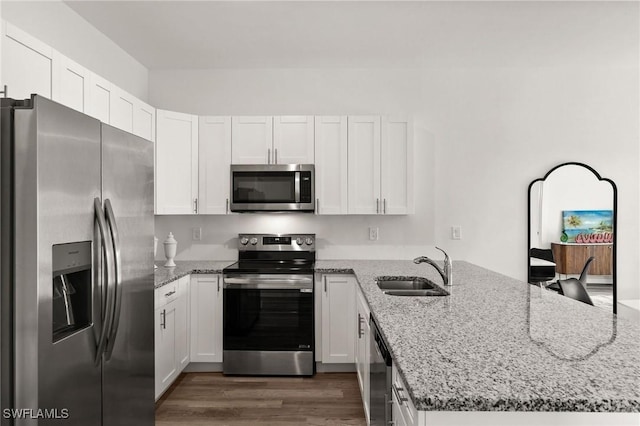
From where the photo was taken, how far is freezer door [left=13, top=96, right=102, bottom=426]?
1.30m

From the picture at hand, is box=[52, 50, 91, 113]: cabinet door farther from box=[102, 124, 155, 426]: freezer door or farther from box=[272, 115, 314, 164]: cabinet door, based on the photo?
box=[272, 115, 314, 164]: cabinet door

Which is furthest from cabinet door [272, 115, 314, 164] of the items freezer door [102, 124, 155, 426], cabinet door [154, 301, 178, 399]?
freezer door [102, 124, 155, 426]

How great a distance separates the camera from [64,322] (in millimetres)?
1503

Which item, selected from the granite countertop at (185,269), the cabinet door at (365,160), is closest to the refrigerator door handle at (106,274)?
the granite countertop at (185,269)

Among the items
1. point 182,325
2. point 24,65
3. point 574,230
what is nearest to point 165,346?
point 182,325

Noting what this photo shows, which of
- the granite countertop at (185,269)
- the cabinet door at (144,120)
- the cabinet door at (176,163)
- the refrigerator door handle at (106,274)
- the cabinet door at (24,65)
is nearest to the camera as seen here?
the refrigerator door handle at (106,274)

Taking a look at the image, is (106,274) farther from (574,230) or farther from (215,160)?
(574,230)

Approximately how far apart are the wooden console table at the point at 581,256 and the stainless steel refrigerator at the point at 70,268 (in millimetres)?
3620

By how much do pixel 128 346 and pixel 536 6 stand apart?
308cm

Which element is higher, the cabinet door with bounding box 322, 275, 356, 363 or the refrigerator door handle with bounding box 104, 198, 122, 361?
the refrigerator door handle with bounding box 104, 198, 122, 361

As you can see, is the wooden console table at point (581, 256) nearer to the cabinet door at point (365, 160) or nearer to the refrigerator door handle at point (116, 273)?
the cabinet door at point (365, 160)

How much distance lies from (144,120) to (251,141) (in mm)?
868

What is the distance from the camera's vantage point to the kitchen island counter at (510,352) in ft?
3.34

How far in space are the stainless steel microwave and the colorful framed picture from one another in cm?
237
